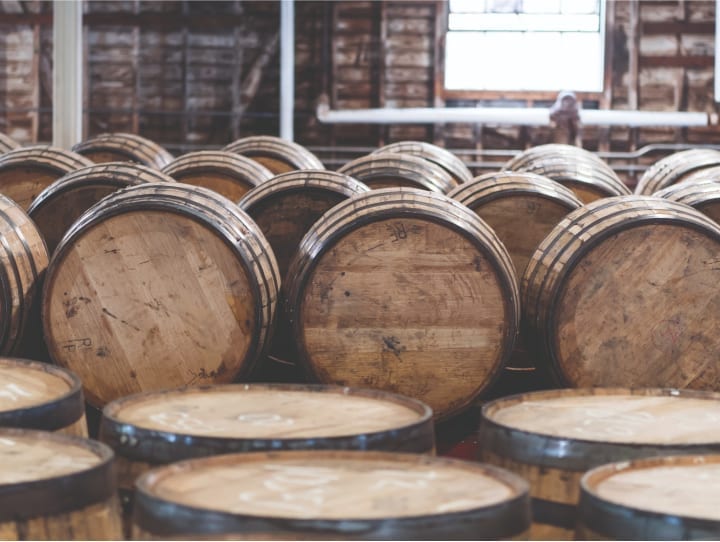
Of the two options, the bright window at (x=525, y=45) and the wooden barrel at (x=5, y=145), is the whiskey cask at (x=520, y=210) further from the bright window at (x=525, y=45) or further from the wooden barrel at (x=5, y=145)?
the bright window at (x=525, y=45)

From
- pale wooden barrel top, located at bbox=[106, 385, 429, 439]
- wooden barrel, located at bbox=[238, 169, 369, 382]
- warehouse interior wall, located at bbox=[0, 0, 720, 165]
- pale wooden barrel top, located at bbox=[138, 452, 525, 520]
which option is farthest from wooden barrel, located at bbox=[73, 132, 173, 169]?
warehouse interior wall, located at bbox=[0, 0, 720, 165]

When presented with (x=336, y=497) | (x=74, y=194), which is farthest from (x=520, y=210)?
(x=336, y=497)

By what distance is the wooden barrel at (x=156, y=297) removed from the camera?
386 centimetres

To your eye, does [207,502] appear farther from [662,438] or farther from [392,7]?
[392,7]

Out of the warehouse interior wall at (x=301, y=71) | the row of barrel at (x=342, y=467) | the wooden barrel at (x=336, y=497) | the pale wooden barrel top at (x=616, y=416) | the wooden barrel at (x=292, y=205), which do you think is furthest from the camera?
the warehouse interior wall at (x=301, y=71)

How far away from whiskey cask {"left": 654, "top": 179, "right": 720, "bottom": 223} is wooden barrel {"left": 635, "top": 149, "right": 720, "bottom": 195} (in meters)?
1.71

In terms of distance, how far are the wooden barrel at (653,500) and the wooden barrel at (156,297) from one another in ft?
6.52

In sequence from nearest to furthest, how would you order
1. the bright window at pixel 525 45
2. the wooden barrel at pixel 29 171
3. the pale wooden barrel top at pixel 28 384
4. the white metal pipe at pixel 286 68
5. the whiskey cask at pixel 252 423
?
the whiskey cask at pixel 252 423, the pale wooden barrel top at pixel 28 384, the wooden barrel at pixel 29 171, the white metal pipe at pixel 286 68, the bright window at pixel 525 45

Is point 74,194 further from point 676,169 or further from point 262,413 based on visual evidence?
point 676,169

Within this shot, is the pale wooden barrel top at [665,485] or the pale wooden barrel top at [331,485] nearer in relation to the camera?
the pale wooden barrel top at [331,485]

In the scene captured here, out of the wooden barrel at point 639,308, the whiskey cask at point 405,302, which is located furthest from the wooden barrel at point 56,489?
the wooden barrel at point 639,308

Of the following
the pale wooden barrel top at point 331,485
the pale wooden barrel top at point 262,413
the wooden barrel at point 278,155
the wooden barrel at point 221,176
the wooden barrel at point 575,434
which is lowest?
the wooden barrel at point 575,434

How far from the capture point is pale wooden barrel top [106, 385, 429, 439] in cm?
241

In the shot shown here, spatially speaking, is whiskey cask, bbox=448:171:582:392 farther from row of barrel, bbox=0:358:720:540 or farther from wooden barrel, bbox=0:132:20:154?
wooden barrel, bbox=0:132:20:154
